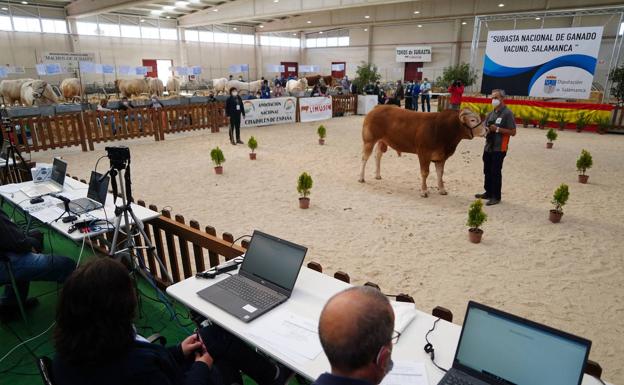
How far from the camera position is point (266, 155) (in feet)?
34.6

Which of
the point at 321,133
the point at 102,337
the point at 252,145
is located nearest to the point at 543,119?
the point at 321,133

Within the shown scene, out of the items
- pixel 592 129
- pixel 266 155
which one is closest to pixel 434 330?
pixel 266 155

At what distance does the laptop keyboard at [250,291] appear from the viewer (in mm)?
2332

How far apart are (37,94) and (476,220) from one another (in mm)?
16245

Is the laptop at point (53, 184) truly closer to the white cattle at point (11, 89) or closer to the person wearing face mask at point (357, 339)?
the person wearing face mask at point (357, 339)

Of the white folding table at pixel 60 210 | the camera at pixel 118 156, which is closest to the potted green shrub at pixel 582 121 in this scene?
the white folding table at pixel 60 210

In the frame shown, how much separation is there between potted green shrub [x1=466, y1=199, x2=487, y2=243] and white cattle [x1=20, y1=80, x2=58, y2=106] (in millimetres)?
16113

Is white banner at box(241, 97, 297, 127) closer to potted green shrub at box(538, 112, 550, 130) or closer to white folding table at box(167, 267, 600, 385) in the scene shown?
potted green shrub at box(538, 112, 550, 130)

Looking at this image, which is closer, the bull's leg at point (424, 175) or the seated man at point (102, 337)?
the seated man at point (102, 337)

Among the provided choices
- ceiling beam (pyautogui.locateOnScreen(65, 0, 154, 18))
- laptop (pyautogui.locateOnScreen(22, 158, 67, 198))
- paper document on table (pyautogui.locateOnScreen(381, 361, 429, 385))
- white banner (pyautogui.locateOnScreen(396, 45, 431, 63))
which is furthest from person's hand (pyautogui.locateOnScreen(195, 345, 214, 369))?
white banner (pyautogui.locateOnScreen(396, 45, 431, 63))

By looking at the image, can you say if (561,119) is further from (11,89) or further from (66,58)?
(11,89)

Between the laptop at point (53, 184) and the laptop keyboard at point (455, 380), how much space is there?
4.57 metres

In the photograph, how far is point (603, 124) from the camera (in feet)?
45.2

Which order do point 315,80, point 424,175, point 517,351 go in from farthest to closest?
point 315,80
point 424,175
point 517,351
